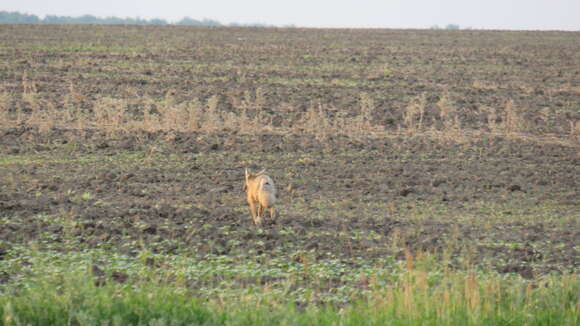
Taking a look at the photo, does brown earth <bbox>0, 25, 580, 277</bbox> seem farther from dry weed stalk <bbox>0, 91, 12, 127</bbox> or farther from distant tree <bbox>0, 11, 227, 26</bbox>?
distant tree <bbox>0, 11, 227, 26</bbox>

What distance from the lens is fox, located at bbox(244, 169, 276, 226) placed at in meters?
10.7

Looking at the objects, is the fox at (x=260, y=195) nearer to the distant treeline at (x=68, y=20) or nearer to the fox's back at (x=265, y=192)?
the fox's back at (x=265, y=192)

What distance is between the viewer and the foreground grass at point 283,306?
21.5 ft

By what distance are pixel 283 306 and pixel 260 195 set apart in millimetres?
4005

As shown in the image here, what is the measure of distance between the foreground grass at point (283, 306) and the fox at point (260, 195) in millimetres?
3032

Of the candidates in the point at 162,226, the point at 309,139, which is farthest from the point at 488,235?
the point at 309,139

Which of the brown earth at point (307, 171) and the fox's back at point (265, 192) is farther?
the fox's back at point (265, 192)

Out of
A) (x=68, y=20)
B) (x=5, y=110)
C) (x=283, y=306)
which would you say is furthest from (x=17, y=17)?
(x=283, y=306)

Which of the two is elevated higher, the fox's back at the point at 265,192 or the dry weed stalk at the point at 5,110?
the fox's back at the point at 265,192

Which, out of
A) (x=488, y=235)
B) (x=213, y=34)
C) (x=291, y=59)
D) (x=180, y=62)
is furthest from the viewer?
(x=213, y=34)

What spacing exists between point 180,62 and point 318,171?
21.8m

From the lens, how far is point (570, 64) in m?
38.9

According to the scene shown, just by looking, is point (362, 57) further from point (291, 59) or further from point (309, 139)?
point (309, 139)

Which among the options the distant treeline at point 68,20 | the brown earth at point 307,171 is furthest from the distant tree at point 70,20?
the brown earth at point 307,171
